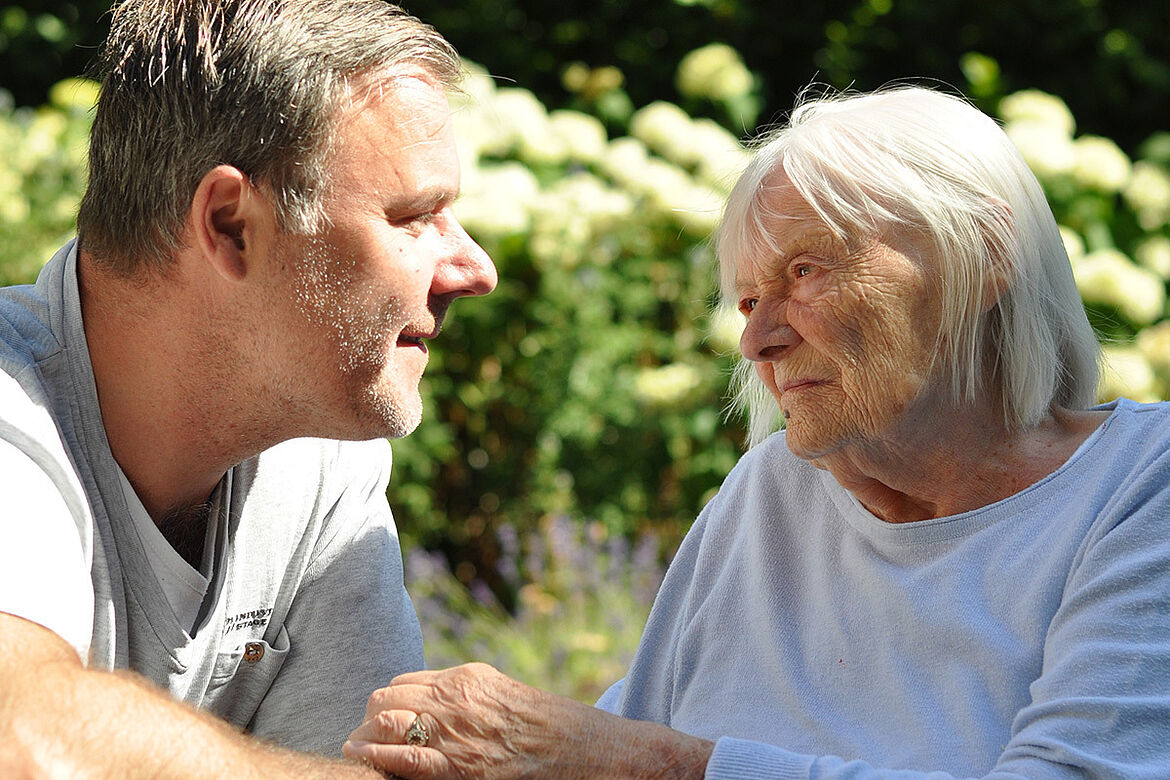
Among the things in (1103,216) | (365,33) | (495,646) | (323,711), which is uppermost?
(365,33)

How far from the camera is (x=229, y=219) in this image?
2.01 metres

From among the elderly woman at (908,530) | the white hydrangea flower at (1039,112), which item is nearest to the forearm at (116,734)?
the elderly woman at (908,530)

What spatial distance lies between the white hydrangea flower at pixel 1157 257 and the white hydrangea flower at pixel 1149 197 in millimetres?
178

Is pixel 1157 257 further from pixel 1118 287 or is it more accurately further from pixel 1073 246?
pixel 1118 287

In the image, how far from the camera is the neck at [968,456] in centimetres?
193

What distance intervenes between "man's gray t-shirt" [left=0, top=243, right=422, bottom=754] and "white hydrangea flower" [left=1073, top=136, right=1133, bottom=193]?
10.4ft

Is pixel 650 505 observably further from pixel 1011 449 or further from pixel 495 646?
pixel 1011 449

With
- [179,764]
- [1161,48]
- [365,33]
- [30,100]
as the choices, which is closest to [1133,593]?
[179,764]

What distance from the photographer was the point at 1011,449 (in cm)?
195

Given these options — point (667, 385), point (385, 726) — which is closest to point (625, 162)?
point (667, 385)

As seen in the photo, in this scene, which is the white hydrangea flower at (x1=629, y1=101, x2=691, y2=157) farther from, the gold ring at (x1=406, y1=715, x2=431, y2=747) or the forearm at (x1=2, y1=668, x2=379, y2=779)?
the forearm at (x1=2, y1=668, x2=379, y2=779)

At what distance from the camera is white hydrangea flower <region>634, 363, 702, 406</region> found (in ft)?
14.5

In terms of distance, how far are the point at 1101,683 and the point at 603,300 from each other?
327 cm

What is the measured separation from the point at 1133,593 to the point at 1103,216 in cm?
354
